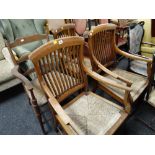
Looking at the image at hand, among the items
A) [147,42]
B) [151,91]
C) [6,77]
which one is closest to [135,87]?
[151,91]

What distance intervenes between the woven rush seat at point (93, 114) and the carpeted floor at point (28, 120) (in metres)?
0.27

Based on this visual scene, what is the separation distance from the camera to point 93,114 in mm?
1176

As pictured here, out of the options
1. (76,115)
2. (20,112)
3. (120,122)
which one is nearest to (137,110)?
(120,122)

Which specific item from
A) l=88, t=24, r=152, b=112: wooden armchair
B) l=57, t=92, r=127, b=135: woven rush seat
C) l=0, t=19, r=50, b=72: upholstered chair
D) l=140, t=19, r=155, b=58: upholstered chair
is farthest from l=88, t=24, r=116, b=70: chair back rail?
l=0, t=19, r=50, b=72: upholstered chair

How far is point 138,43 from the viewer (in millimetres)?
2025

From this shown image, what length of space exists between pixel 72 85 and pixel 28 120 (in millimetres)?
812

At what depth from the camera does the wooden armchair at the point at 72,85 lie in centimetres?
105

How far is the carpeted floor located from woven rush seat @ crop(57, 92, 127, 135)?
10.6 inches

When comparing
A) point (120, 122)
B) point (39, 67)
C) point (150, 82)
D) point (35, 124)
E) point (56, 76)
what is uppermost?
point (39, 67)

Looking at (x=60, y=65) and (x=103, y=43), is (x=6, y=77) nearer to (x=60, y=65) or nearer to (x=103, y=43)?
(x=60, y=65)

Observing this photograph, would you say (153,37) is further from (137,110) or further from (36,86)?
(36,86)

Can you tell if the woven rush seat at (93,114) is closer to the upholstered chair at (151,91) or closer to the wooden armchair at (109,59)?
the wooden armchair at (109,59)

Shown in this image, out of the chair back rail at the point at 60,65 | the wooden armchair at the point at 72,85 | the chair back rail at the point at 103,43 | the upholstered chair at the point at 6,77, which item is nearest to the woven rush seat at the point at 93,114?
the wooden armchair at the point at 72,85

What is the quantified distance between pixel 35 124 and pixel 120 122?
97 cm
